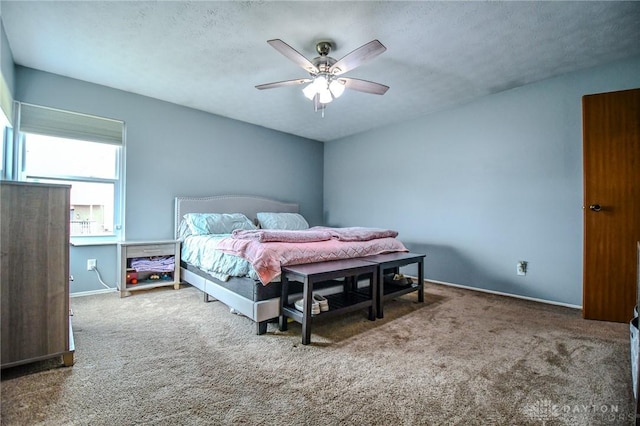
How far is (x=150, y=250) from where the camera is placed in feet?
11.5

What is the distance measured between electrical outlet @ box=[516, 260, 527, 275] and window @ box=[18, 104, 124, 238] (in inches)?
188

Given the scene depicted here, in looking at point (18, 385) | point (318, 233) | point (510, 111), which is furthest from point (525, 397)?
point (510, 111)

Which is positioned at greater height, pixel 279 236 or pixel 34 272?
pixel 279 236

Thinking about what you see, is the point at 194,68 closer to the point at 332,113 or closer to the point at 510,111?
the point at 332,113

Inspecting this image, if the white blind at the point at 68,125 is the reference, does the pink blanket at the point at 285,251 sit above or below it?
below

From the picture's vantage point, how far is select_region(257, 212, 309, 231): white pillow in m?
4.51

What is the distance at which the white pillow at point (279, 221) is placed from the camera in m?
4.51

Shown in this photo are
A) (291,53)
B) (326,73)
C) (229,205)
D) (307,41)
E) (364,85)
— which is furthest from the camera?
(229,205)

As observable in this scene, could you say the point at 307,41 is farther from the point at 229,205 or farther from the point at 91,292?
the point at 91,292

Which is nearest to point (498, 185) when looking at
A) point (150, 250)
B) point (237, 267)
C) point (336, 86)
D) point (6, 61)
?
point (336, 86)

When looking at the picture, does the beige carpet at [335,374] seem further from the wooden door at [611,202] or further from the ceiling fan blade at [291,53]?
the ceiling fan blade at [291,53]

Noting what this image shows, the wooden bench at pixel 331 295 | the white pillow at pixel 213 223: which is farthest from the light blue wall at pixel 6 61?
the wooden bench at pixel 331 295

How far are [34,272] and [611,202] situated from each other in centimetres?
428

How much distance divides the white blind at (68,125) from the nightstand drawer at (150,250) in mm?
1332
